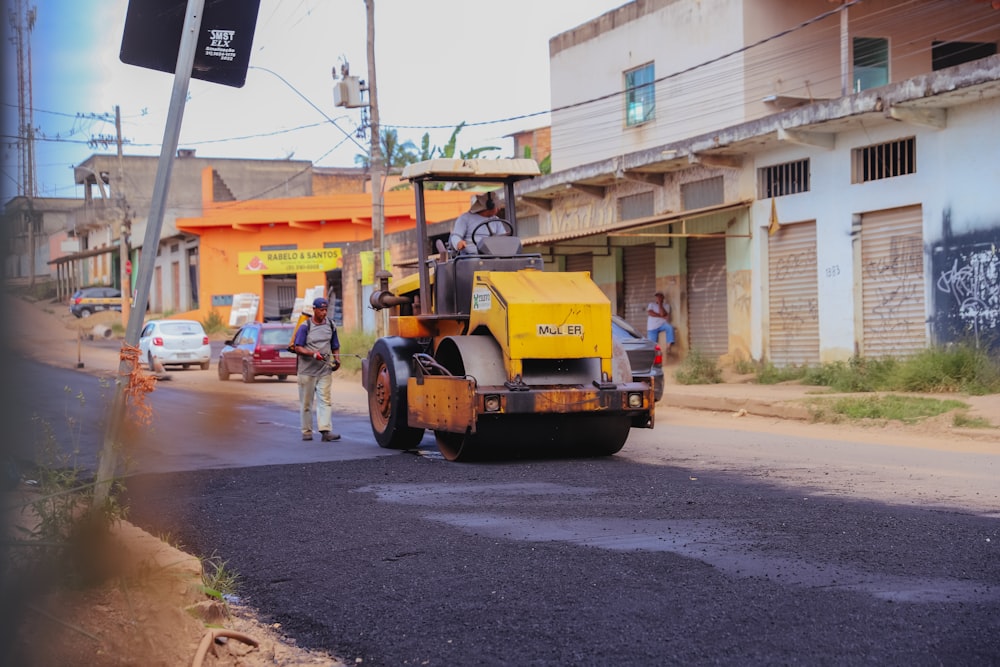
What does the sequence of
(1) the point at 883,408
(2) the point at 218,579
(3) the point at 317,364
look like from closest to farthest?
(2) the point at 218,579
(3) the point at 317,364
(1) the point at 883,408

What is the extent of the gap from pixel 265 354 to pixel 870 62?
50.2ft

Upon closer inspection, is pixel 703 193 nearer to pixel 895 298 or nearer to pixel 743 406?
pixel 895 298

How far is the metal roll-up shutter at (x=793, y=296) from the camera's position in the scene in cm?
2106

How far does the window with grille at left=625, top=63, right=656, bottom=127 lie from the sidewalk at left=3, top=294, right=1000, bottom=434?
7.55 metres

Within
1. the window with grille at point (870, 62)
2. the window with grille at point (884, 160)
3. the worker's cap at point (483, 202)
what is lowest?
the worker's cap at point (483, 202)

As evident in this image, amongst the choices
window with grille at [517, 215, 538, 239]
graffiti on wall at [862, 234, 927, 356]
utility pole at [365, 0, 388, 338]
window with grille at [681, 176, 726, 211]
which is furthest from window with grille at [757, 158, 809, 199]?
window with grille at [517, 215, 538, 239]

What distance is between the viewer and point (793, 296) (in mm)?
21531

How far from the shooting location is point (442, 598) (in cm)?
575

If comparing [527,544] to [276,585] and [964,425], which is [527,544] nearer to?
[276,585]

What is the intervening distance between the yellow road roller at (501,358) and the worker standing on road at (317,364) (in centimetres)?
122

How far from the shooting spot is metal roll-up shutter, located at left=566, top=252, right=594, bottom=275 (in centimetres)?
2870

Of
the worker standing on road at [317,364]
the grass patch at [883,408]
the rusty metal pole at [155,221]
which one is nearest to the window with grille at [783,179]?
the grass patch at [883,408]

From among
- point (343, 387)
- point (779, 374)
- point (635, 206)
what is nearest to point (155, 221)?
point (779, 374)

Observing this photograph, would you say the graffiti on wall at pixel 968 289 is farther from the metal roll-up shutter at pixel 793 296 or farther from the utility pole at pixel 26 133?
the utility pole at pixel 26 133
